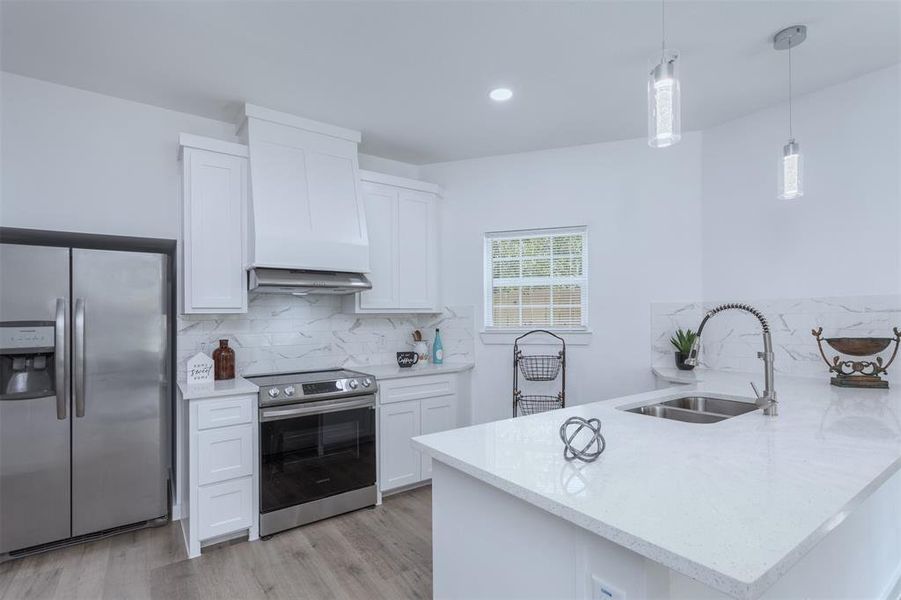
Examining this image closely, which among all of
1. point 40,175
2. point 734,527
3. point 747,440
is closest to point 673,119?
point 747,440

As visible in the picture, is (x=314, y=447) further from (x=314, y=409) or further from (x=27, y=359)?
(x=27, y=359)

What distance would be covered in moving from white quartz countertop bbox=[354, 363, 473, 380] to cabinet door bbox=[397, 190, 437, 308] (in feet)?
1.68

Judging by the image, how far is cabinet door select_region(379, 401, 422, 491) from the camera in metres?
3.25

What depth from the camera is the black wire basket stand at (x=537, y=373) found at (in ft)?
12.2

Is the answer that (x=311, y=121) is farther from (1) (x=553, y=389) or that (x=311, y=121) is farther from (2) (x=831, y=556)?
(2) (x=831, y=556)

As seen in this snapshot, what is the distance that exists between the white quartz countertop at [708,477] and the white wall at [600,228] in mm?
1692

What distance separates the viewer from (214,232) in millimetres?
2887

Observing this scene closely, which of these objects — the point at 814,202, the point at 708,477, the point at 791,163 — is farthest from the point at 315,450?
the point at 814,202

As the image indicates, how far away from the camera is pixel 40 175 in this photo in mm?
2689

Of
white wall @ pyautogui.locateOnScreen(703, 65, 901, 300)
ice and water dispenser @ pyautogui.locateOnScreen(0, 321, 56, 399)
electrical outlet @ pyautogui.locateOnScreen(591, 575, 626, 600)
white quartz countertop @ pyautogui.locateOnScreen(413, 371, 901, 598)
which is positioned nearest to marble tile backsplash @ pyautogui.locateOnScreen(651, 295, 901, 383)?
white wall @ pyautogui.locateOnScreen(703, 65, 901, 300)

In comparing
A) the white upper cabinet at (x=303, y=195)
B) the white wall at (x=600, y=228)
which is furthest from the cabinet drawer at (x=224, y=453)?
the white wall at (x=600, y=228)

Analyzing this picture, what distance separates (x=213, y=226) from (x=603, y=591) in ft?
9.33

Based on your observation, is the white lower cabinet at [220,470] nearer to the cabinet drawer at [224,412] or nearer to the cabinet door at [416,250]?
the cabinet drawer at [224,412]

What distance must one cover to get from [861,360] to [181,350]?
4.17m
